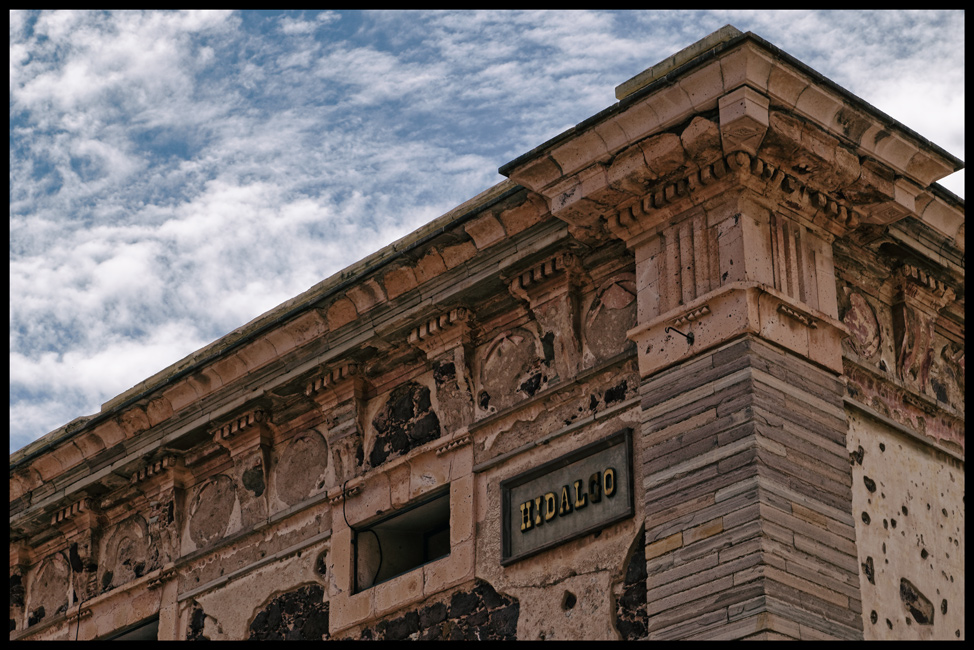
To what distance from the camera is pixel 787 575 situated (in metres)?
9.62

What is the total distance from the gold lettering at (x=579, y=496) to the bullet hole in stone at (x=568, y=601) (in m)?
0.59

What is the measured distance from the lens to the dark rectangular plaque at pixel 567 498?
10.8 metres

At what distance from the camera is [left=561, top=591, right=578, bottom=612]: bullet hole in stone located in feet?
35.3

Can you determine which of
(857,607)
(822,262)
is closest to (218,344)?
(822,262)

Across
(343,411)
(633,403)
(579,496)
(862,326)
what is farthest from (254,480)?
(862,326)

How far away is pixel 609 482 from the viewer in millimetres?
10898

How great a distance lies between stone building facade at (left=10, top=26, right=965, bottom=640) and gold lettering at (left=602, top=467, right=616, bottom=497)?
0.02 meters

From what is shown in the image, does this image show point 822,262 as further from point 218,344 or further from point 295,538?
point 218,344

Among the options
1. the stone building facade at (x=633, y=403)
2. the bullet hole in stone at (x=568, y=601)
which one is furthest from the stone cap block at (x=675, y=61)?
the bullet hole in stone at (x=568, y=601)

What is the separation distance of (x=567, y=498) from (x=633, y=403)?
2.61 ft

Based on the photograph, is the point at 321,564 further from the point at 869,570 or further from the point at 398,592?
the point at 869,570
